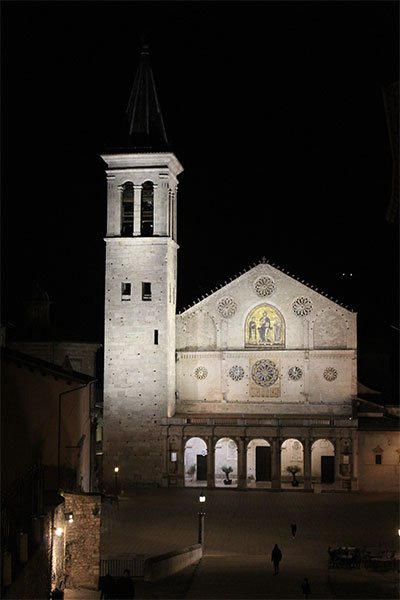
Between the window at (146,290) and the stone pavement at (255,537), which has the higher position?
the window at (146,290)

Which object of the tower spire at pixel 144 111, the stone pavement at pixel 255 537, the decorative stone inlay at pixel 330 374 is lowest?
the stone pavement at pixel 255 537

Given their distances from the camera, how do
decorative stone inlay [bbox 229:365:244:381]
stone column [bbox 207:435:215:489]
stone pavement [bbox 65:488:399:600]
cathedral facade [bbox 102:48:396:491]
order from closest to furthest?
stone pavement [bbox 65:488:399:600]
stone column [bbox 207:435:215:489]
cathedral facade [bbox 102:48:396:491]
decorative stone inlay [bbox 229:365:244:381]

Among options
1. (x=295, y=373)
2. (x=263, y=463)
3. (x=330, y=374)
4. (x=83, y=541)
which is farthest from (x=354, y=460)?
(x=83, y=541)

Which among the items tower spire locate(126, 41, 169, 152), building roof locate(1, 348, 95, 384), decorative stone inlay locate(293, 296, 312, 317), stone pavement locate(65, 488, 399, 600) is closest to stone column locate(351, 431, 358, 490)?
stone pavement locate(65, 488, 399, 600)

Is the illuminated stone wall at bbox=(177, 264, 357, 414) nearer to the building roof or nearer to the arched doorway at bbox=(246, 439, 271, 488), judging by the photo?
the arched doorway at bbox=(246, 439, 271, 488)

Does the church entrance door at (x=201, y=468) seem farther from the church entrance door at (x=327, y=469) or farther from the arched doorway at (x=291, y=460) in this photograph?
the church entrance door at (x=327, y=469)

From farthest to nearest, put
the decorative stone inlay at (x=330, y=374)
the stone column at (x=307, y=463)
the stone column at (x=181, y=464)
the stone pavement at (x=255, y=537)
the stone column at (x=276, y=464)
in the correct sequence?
the decorative stone inlay at (x=330, y=374)
the stone column at (x=181, y=464)
the stone column at (x=307, y=463)
the stone column at (x=276, y=464)
the stone pavement at (x=255, y=537)

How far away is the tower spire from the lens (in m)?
56.3

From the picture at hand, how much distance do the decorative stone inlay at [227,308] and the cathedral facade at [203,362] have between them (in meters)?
0.05

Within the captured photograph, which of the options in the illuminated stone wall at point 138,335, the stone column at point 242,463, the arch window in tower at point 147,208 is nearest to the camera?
the stone column at point 242,463

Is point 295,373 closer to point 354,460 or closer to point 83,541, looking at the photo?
point 354,460

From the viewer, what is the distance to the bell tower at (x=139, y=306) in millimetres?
53938

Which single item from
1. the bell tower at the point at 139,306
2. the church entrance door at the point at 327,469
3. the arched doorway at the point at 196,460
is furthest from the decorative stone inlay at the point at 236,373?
the church entrance door at the point at 327,469

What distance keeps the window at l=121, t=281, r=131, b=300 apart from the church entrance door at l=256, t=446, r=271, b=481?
1082 centimetres
